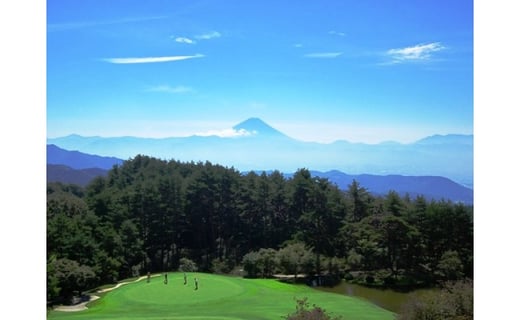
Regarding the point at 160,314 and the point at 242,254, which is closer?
the point at 160,314

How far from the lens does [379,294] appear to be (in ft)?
36.6

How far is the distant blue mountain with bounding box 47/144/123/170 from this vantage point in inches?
384

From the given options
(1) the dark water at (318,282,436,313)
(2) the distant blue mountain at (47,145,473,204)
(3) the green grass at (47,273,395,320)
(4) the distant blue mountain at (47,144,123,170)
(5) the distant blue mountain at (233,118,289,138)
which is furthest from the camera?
(1) the dark water at (318,282,436,313)

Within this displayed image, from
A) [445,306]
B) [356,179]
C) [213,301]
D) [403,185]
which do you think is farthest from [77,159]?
[445,306]

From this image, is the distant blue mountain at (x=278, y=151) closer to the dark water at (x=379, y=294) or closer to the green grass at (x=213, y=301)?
the green grass at (x=213, y=301)

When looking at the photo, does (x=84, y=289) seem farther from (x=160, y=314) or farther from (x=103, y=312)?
(x=160, y=314)

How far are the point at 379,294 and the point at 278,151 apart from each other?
3808mm

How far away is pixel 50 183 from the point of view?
1104cm

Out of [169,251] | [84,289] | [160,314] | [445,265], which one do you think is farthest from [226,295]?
[445,265]

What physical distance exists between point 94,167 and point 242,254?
3738 mm

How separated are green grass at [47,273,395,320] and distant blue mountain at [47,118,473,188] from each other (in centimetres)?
239

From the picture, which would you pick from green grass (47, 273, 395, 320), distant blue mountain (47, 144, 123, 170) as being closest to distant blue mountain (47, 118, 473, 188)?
distant blue mountain (47, 144, 123, 170)

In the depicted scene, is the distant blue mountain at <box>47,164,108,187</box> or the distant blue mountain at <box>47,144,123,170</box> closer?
the distant blue mountain at <box>47,144,123,170</box>

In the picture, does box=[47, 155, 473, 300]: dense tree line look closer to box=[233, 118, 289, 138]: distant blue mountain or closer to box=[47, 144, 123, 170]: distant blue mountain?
box=[47, 144, 123, 170]: distant blue mountain
